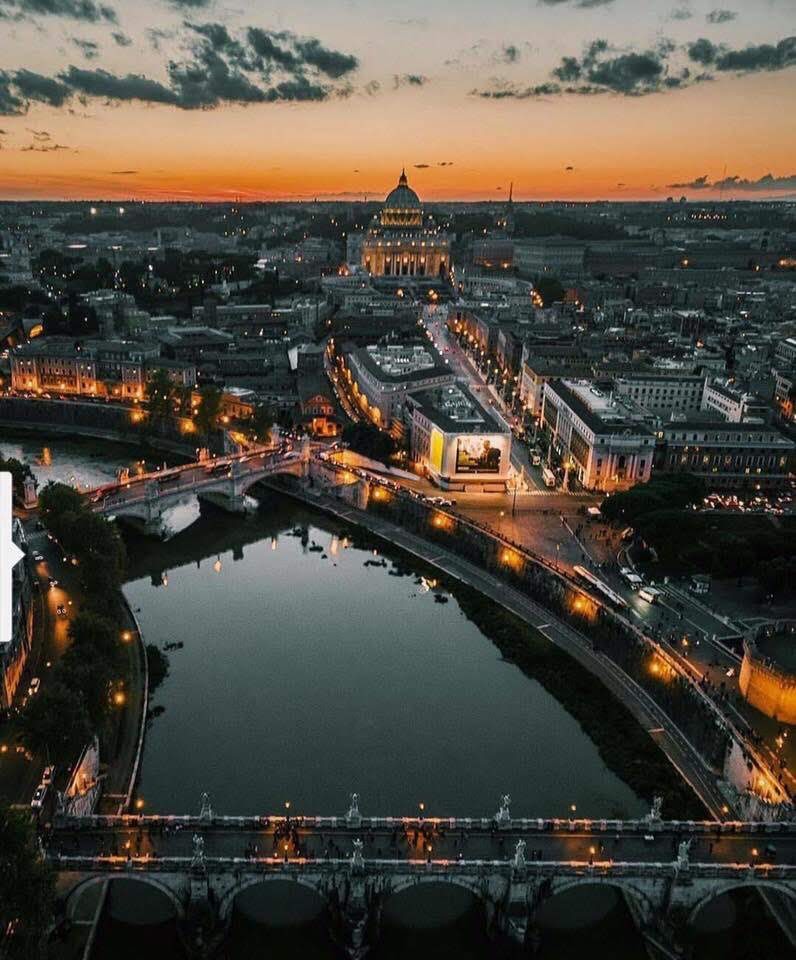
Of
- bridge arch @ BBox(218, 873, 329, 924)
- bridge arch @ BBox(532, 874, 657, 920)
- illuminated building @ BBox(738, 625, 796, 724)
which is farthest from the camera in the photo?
illuminated building @ BBox(738, 625, 796, 724)

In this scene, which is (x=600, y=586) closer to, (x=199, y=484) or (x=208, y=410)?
(x=199, y=484)

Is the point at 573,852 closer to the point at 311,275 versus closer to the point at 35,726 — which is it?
the point at 35,726

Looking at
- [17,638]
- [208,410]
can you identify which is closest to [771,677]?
[17,638]

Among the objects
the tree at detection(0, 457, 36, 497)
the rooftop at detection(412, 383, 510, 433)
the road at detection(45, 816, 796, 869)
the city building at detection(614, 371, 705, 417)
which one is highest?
the city building at detection(614, 371, 705, 417)

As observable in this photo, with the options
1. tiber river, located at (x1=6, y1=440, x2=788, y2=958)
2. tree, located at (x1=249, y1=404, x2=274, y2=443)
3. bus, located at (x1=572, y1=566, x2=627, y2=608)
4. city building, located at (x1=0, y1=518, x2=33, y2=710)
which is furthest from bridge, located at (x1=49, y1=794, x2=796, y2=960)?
tree, located at (x1=249, y1=404, x2=274, y2=443)

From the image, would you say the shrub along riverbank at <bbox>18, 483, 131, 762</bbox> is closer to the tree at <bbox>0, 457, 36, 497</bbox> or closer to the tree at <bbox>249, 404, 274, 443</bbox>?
the tree at <bbox>0, 457, 36, 497</bbox>

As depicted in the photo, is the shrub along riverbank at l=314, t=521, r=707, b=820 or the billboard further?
the billboard

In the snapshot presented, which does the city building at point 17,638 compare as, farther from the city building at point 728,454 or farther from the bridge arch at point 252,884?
the city building at point 728,454
